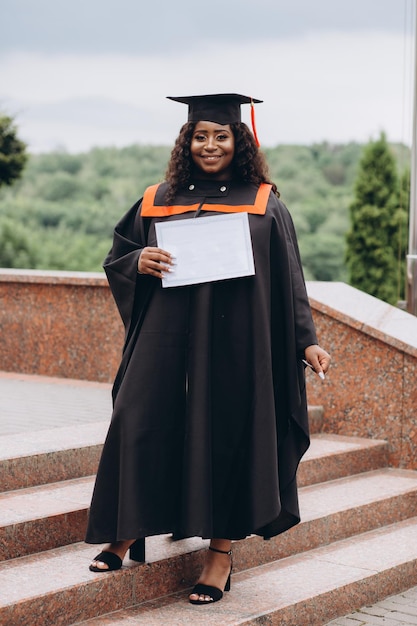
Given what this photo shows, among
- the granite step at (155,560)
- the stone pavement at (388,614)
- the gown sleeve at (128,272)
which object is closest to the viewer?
the granite step at (155,560)

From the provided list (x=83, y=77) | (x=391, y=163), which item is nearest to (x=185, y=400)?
(x=391, y=163)

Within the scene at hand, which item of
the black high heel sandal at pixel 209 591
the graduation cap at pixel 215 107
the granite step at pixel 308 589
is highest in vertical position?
the graduation cap at pixel 215 107

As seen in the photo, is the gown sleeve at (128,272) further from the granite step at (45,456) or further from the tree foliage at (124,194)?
the tree foliage at (124,194)

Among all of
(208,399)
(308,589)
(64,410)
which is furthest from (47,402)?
(208,399)

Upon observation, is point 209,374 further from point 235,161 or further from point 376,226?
point 376,226

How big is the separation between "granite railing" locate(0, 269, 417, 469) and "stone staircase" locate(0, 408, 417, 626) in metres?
0.54

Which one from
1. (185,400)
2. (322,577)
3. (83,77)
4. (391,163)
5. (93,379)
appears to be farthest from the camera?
(83,77)

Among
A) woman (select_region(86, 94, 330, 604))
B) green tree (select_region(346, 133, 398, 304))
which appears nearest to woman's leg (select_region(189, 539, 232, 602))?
woman (select_region(86, 94, 330, 604))

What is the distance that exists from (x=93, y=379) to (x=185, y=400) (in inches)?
162

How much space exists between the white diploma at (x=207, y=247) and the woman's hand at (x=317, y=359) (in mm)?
409

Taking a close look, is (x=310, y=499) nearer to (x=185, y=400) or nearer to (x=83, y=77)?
(x=185, y=400)

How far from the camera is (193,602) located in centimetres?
427

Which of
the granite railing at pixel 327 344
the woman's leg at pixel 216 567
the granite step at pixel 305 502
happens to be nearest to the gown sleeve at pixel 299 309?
the woman's leg at pixel 216 567

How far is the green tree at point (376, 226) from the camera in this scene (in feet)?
77.7
